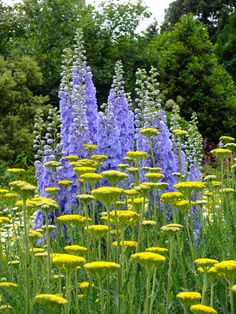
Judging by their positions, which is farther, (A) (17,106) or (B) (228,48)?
(B) (228,48)

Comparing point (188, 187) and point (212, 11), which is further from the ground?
point (212, 11)

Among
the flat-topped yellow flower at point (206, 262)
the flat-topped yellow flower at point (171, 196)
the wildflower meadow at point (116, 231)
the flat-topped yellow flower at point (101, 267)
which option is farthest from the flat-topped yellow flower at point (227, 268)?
the flat-topped yellow flower at point (171, 196)

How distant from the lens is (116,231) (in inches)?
93.0

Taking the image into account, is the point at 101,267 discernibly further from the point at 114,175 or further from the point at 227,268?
the point at 114,175

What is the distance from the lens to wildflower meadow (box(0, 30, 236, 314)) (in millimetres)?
2223

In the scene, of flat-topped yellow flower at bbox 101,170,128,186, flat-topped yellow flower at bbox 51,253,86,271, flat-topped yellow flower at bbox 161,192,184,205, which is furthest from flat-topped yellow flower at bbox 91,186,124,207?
flat-topped yellow flower at bbox 161,192,184,205

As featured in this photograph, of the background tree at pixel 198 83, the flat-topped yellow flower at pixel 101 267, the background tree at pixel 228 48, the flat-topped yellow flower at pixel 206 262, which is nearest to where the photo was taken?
the flat-topped yellow flower at pixel 101 267

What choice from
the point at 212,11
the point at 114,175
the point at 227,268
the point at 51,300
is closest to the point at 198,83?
the point at 114,175

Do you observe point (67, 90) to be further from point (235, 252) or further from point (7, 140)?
point (7, 140)

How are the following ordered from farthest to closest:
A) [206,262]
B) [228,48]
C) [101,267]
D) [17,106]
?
[228,48] < [17,106] < [206,262] < [101,267]

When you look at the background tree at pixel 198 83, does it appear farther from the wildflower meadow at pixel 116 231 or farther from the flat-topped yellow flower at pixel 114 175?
the flat-topped yellow flower at pixel 114 175

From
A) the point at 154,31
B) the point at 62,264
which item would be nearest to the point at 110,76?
the point at 62,264

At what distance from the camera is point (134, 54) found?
1420cm

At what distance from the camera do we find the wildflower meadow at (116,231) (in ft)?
7.29
